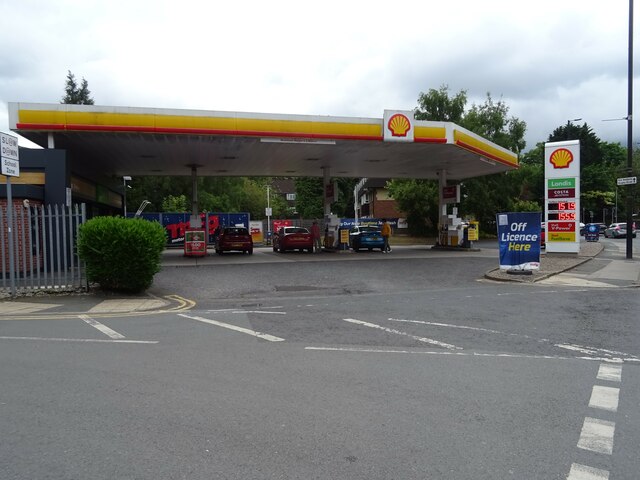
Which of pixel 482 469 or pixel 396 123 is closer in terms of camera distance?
pixel 482 469

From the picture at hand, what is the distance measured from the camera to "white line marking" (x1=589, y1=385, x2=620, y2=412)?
4.82m

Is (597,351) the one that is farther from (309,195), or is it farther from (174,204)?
(309,195)

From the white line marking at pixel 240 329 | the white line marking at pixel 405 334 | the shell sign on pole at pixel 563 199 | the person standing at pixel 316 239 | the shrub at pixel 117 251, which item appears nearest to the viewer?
the white line marking at pixel 405 334

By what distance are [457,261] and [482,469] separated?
18621 mm

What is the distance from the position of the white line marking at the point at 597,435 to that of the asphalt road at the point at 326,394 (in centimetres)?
2

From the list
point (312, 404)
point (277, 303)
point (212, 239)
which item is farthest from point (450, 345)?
point (212, 239)

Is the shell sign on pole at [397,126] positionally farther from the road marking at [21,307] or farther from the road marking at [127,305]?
the road marking at [21,307]

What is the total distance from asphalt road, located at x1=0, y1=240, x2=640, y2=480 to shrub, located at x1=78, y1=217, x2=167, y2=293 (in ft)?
9.15

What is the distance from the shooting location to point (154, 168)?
3002 centimetres

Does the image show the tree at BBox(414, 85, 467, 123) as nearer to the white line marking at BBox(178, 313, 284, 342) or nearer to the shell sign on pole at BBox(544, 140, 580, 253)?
the shell sign on pole at BBox(544, 140, 580, 253)

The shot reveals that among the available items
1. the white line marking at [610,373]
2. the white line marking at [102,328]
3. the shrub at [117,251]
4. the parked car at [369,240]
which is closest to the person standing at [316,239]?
the parked car at [369,240]

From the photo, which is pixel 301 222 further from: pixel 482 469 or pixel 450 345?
pixel 482 469

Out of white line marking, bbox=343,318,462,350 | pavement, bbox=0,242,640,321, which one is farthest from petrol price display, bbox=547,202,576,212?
white line marking, bbox=343,318,462,350

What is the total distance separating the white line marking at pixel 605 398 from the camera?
15.8ft
